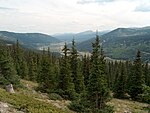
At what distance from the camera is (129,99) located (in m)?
59.8

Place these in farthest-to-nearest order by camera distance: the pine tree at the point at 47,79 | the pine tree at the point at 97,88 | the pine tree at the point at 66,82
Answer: the pine tree at the point at 47,79
the pine tree at the point at 66,82
the pine tree at the point at 97,88

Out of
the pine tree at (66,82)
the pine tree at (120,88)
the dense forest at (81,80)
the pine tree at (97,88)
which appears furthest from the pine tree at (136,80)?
the pine tree at (97,88)

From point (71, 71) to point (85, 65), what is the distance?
14939mm

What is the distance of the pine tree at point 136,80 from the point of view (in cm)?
5898

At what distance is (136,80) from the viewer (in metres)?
59.5

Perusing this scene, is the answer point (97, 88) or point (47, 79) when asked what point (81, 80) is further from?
point (97, 88)

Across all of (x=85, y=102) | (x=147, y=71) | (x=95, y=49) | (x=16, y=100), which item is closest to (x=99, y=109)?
(x=85, y=102)

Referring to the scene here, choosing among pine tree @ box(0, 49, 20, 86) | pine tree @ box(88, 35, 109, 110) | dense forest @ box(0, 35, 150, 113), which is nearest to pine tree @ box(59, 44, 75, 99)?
dense forest @ box(0, 35, 150, 113)

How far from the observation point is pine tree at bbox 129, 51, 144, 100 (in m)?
59.0

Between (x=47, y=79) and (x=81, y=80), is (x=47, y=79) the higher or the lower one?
the higher one

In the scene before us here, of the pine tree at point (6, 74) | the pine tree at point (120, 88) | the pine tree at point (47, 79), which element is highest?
the pine tree at point (6, 74)

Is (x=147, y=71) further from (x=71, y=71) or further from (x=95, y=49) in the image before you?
(x=95, y=49)

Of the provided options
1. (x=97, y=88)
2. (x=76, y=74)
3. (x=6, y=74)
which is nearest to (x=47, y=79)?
(x=76, y=74)

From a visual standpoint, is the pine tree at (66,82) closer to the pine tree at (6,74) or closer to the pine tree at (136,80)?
the pine tree at (6,74)
